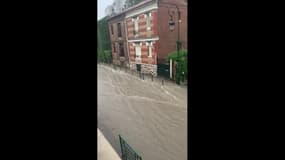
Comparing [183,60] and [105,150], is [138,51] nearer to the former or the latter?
[183,60]

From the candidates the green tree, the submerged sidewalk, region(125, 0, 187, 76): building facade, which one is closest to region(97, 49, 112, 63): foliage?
the green tree

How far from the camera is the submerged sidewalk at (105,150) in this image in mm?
1314

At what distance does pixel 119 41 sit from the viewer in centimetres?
144

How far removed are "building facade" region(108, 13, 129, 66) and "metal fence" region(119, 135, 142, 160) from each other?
1.49ft

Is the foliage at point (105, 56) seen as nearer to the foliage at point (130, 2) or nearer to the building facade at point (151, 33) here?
the building facade at point (151, 33)

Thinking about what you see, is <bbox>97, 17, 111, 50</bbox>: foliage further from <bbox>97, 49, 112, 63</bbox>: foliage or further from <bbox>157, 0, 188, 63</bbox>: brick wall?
<bbox>157, 0, 188, 63</bbox>: brick wall

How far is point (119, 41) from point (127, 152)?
2.07 ft

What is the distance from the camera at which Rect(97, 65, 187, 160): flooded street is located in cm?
133

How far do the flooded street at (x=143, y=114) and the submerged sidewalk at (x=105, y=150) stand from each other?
3 cm

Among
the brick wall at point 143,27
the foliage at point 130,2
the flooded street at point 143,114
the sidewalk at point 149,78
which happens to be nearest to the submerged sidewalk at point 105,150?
the flooded street at point 143,114
